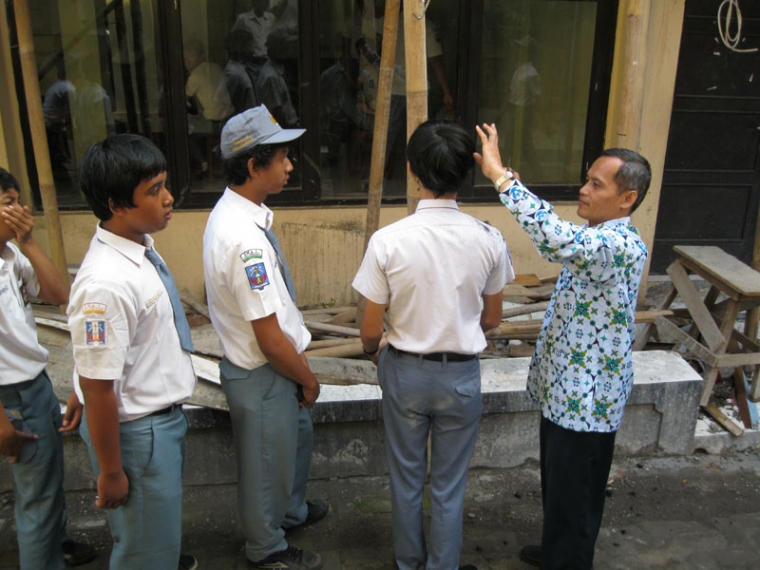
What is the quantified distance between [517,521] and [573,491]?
0.79m

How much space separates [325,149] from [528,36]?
2.13 meters

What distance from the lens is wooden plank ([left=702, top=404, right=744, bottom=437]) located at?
3684 millimetres

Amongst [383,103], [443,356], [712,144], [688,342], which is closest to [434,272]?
[443,356]

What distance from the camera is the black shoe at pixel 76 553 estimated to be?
2787 mm

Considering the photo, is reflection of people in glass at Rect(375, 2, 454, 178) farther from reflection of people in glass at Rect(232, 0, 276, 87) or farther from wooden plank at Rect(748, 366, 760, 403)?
wooden plank at Rect(748, 366, 760, 403)

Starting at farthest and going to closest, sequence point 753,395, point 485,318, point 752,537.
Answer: point 753,395, point 752,537, point 485,318

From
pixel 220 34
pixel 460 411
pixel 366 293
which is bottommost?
pixel 460 411

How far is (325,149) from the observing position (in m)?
5.45

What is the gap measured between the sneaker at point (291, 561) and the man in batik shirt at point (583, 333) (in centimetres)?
99

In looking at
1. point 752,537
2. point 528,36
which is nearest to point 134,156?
point 752,537

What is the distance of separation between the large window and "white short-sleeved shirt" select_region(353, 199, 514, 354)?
3.12 metres

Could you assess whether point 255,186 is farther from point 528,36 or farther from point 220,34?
point 528,36

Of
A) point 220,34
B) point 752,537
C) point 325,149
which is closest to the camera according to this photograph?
point 752,537

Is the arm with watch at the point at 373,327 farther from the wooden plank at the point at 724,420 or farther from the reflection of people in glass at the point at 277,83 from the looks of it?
the reflection of people in glass at the point at 277,83
